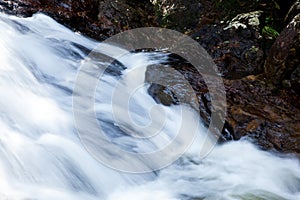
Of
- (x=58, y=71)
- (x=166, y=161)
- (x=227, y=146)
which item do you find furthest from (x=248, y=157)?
(x=58, y=71)

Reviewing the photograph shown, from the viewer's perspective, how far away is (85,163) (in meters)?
4.07

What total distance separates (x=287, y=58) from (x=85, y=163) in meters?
3.43

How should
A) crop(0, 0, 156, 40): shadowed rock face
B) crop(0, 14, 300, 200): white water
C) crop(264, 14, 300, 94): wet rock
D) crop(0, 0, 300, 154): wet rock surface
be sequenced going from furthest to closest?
crop(0, 0, 156, 40): shadowed rock face → crop(264, 14, 300, 94): wet rock → crop(0, 0, 300, 154): wet rock surface → crop(0, 14, 300, 200): white water

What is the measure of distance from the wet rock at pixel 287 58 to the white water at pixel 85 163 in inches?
56.7

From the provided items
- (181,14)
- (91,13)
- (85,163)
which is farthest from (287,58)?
(91,13)

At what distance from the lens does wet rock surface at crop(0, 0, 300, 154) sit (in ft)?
15.3

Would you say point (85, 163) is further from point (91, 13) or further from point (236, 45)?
point (91, 13)

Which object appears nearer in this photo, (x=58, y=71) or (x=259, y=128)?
(x=259, y=128)

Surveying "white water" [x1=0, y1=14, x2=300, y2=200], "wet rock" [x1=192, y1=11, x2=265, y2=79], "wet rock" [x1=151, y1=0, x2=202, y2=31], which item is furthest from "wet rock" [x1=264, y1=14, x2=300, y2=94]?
"wet rock" [x1=151, y1=0, x2=202, y2=31]

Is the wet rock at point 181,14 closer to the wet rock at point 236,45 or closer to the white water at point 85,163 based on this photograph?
Result: the wet rock at point 236,45

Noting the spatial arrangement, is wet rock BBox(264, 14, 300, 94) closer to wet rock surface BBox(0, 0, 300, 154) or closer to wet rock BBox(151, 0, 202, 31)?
wet rock surface BBox(0, 0, 300, 154)

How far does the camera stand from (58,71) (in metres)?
5.98

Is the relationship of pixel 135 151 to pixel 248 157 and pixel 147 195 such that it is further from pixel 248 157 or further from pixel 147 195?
pixel 248 157

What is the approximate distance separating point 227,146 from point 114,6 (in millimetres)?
4737
